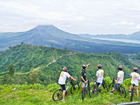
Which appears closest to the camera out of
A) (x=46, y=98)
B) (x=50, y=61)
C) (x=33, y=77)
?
(x=46, y=98)

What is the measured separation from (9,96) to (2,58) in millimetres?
184396

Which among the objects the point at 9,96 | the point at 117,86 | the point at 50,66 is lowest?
the point at 50,66

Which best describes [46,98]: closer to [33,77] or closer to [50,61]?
[33,77]

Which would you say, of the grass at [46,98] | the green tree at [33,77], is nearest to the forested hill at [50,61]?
the green tree at [33,77]

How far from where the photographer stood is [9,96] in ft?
34.5

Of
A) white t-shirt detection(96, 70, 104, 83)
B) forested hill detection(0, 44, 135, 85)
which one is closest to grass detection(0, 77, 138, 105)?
white t-shirt detection(96, 70, 104, 83)

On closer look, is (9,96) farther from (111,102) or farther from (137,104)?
(137,104)

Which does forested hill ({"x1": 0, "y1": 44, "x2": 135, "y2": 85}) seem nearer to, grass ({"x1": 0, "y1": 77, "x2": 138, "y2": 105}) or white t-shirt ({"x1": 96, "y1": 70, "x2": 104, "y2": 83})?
A: grass ({"x1": 0, "y1": 77, "x2": 138, "y2": 105})

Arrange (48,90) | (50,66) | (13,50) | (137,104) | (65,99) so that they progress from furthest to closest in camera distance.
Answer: (13,50) → (50,66) → (48,90) → (65,99) → (137,104)

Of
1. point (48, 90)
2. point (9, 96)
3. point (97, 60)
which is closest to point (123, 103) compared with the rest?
point (48, 90)

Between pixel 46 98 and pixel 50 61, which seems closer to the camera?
pixel 46 98

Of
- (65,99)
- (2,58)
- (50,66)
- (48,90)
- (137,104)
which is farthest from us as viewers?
(2,58)

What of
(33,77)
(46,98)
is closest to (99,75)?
(46,98)

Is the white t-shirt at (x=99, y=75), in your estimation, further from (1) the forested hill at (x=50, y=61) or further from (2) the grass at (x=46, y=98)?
(1) the forested hill at (x=50, y=61)
